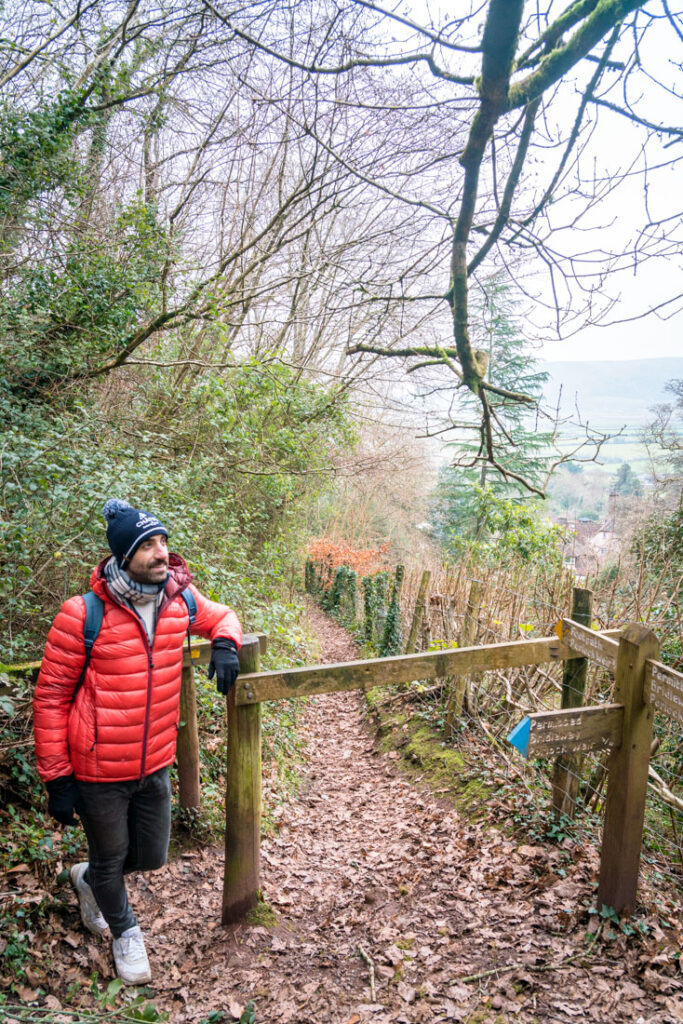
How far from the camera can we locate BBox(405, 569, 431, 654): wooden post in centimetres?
820

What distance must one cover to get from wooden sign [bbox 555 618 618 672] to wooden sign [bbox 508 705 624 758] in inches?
13.8

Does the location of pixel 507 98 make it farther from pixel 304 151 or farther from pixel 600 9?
pixel 304 151

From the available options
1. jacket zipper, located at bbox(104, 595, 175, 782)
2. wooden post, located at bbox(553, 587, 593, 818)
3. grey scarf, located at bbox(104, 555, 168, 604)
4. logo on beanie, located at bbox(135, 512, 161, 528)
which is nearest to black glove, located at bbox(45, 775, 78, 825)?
jacket zipper, located at bbox(104, 595, 175, 782)

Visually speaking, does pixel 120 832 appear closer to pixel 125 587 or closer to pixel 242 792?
pixel 242 792

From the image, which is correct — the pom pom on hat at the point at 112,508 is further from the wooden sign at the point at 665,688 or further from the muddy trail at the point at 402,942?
the wooden sign at the point at 665,688

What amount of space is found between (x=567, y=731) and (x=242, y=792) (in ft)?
5.47

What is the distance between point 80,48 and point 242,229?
10.3 ft

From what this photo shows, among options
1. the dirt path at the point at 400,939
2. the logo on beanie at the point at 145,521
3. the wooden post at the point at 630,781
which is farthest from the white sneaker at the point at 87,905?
the wooden post at the point at 630,781

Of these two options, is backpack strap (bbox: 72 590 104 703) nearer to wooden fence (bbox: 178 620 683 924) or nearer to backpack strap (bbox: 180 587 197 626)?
backpack strap (bbox: 180 587 197 626)

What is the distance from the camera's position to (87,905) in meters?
2.78

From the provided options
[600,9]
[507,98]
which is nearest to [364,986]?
[507,98]

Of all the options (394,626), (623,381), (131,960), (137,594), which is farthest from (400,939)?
(623,381)

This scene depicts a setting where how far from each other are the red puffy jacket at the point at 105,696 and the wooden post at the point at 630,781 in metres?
2.22

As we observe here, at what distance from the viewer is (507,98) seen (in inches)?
116
